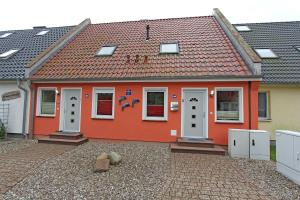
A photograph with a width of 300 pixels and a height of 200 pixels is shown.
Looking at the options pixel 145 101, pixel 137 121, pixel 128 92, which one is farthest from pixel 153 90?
pixel 137 121

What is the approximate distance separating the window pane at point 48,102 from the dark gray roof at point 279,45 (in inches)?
411

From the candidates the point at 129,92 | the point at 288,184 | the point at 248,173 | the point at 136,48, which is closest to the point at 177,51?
the point at 136,48

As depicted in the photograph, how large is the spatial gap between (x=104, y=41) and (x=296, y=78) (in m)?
10.4

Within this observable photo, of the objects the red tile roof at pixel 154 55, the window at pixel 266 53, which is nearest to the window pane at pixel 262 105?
the window at pixel 266 53

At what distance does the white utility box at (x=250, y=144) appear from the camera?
661 cm

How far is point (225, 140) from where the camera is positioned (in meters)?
7.75

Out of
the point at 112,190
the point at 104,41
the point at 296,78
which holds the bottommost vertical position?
the point at 112,190

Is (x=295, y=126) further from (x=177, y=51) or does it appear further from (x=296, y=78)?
(x=177, y=51)

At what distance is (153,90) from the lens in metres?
8.47

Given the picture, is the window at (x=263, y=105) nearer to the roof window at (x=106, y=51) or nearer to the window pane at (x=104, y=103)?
the window pane at (x=104, y=103)

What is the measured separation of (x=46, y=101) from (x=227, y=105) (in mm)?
8661

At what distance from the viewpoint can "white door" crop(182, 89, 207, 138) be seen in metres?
8.11

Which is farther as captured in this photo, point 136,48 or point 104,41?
point 104,41

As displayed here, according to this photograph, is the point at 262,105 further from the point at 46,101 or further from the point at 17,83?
the point at 17,83
